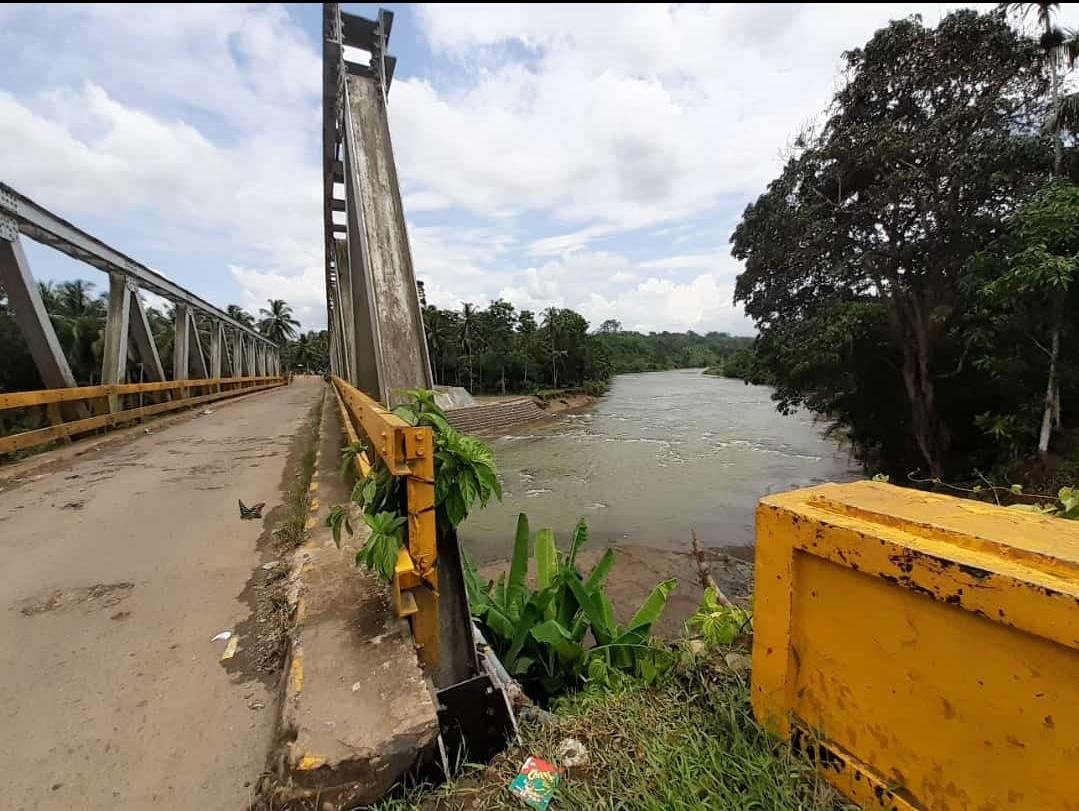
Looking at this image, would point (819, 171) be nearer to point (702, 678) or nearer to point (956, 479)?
point (956, 479)

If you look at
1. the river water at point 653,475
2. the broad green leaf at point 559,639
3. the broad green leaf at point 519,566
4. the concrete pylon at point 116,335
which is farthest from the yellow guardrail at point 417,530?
the concrete pylon at point 116,335

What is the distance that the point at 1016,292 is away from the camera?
755 centimetres

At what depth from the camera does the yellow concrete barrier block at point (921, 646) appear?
34.0 inches

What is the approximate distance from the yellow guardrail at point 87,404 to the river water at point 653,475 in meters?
5.22

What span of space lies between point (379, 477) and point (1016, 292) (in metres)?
9.84

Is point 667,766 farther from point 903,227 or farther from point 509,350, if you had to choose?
point 509,350

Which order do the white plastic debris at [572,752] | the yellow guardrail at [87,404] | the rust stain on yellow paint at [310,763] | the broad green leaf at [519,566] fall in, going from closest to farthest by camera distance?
the rust stain on yellow paint at [310,763] < the white plastic debris at [572,752] < the broad green leaf at [519,566] < the yellow guardrail at [87,404]

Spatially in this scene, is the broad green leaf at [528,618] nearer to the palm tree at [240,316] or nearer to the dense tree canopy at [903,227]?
the dense tree canopy at [903,227]

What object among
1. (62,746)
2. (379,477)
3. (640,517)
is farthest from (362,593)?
(640,517)

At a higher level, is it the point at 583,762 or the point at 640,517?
the point at 583,762

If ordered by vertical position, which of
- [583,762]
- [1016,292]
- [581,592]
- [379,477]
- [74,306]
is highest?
[74,306]

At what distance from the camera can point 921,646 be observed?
1029mm

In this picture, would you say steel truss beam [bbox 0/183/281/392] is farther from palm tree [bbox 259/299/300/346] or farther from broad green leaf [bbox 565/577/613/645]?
palm tree [bbox 259/299/300/346]

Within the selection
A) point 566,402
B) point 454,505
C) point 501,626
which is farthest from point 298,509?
point 566,402
